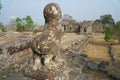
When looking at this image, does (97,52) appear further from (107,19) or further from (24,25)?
(107,19)

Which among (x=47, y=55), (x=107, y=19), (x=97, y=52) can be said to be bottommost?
(x=97, y=52)

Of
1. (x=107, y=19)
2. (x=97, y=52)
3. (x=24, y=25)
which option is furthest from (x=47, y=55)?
(x=107, y=19)

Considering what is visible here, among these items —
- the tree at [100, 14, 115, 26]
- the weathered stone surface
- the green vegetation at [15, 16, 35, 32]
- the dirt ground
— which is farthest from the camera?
the tree at [100, 14, 115, 26]

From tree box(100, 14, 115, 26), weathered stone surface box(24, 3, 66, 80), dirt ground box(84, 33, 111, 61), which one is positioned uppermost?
tree box(100, 14, 115, 26)

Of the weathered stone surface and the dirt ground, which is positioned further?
the dirt ground

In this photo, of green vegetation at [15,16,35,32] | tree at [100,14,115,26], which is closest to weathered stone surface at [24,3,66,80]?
green vegetation at [15,16,35,32]

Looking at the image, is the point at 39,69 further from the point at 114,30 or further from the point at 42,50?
the point at 114,30

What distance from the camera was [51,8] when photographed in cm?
503

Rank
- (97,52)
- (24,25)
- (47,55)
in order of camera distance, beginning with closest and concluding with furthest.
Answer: (47,55)
(97,52)
(24,25)

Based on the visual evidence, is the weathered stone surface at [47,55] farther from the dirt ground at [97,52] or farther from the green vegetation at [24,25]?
Answer: the green vegetation at [24,25]

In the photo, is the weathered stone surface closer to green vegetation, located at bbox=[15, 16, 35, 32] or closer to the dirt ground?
the dirt ground

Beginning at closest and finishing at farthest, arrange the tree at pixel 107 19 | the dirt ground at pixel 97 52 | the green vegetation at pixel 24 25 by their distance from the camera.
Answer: the dirt ground at pixel 97 52
the green vegetation at pixel 24 25
the tree at pixel 107 19

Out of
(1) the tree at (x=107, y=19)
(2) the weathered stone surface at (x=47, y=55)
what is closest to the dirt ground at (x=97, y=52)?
(2) the weathered stone surface at (x=47, y=55)

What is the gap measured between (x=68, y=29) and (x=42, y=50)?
67.2 m
